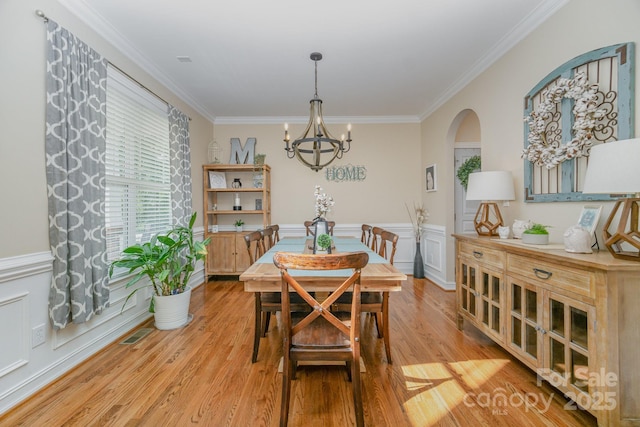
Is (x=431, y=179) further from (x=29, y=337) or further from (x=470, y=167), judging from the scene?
(x=29, y=337)

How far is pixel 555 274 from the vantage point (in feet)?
5.61

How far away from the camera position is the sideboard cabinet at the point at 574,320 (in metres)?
1.40

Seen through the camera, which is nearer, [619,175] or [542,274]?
[619,175]

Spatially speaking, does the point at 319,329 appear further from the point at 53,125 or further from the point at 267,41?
the point at 267,41

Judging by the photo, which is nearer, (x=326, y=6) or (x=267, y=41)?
(x=326, y=6)

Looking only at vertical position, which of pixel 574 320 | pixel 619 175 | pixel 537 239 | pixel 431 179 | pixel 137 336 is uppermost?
pixel 431 179

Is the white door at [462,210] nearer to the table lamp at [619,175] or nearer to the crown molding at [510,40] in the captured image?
the crown molding at [510,40]

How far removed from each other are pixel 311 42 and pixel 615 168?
2.43 meters

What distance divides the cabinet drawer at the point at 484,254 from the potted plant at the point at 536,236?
0.62ft

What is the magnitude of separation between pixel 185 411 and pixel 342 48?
3.13 metres

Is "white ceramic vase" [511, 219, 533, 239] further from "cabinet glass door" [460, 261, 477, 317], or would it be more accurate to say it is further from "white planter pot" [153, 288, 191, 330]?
"white planter pot" [153, 288, 191, 330]

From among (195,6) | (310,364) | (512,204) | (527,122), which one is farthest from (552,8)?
(310,364)

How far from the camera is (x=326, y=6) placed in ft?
7.51

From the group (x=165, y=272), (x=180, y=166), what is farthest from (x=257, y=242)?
(x=180, y=166)
